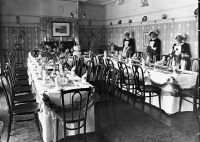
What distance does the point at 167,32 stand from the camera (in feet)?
27.3

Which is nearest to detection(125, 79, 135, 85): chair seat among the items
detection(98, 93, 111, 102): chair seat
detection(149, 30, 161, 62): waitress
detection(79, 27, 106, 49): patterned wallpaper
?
detection(98, 93, 111, 102): chair seat

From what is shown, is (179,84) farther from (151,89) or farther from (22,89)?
(22,89)

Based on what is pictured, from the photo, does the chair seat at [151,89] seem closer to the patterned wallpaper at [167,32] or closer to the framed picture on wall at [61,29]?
the patterned wallpaper at [167,32]

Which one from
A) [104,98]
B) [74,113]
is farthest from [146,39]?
[74,113]

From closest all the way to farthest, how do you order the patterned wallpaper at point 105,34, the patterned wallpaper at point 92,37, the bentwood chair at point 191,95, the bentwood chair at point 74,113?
the bentwood chair at point 74,113 < the bentwood chair at point 191,95 < the patterned wallpaper at point 105,34 < the patterned wallpaper at point 92,37

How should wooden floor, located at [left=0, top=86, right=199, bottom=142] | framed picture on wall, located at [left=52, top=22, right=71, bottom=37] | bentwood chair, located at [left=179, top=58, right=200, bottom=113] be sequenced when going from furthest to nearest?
1. framed picture on wall, located at [left=52, top=22, right=71, bottom=37]
2. bentwood chair, located at [left=179, top=58, right=200, bottom=113]
3. wooden floor, located at [left=0, top=86, right=199, bottom=142]

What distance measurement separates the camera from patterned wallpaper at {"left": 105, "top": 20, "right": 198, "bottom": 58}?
7.17m

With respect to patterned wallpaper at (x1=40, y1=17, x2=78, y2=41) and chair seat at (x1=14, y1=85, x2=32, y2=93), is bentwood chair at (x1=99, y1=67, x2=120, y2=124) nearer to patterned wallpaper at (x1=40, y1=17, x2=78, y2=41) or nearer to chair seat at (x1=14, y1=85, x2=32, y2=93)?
chair seat at (x1=14, y1=85, x2=32, y2=93)

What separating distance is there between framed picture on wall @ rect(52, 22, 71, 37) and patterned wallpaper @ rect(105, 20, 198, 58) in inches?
110

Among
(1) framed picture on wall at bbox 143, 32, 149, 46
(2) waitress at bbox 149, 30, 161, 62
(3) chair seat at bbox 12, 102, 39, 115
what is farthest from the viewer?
(1) framed picture on wall at bbox 143, 32, 149, 46

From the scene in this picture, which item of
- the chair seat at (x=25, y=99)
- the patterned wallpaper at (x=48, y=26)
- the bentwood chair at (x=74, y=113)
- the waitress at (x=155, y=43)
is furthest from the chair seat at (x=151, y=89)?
the patterned wallpaper at (x=48, y=26)

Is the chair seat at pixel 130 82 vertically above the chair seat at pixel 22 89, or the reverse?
the chair seat at pixel 130 82

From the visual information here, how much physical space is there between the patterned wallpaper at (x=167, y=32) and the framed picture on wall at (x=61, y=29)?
9.20ft

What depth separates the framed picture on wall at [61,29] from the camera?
1141cm
